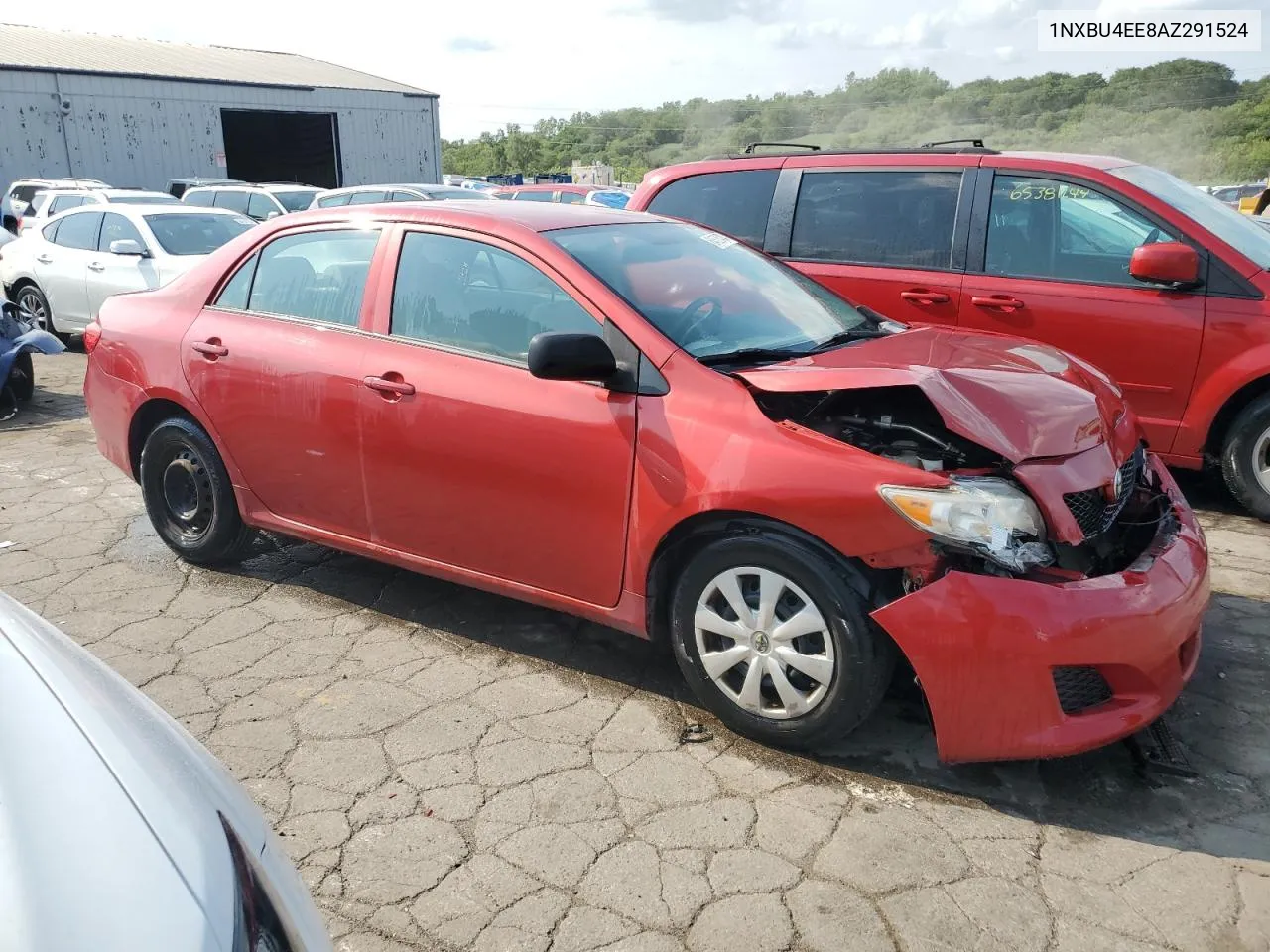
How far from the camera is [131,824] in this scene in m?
1.47

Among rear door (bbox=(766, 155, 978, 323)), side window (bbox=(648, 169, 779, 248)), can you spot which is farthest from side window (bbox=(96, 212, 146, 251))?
rear door (bbox=(766, 155, 978, 323))

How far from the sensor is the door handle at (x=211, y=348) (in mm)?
4312

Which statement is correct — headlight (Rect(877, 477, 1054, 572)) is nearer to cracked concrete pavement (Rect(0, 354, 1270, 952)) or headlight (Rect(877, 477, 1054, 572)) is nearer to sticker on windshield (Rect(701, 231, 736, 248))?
cracked concrete pavement (Rect(0, 354, 1270, 952))

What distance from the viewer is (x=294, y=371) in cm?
406

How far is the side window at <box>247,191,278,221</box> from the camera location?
1731cm

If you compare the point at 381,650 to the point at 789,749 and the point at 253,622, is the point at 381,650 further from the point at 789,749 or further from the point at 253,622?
the point at 789,749

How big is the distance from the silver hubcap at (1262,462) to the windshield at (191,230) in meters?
8.80

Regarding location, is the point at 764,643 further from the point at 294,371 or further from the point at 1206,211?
the point at 1206,211

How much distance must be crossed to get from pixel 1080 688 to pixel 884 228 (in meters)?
3.62

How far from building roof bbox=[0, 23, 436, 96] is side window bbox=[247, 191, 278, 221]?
13239mm

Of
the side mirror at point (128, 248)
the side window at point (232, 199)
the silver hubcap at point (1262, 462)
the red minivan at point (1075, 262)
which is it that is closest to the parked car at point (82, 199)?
the side window at point (232, 199)

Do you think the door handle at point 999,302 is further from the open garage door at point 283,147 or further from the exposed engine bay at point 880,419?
the open garage door at point 283,147

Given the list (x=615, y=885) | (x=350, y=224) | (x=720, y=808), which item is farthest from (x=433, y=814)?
(x=350, y=224)

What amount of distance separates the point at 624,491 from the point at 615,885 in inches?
47.4
